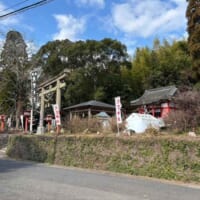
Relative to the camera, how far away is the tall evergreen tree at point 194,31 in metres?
19.8

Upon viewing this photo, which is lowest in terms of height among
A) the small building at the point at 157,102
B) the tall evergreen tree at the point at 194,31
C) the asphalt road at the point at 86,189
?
the asphalt road at the point at 86,189

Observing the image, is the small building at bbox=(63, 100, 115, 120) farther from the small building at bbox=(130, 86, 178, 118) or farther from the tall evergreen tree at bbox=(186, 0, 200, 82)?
the tall evergreen tree at bbox=(186, 0, 200, 82)

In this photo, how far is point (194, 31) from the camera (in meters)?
20.1

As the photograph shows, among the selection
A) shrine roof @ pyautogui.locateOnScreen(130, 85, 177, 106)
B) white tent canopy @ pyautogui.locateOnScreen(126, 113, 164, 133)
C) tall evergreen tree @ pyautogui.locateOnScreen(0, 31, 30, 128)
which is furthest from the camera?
tall evergreen tree @ pyautogui.locateOnScreen(0, 31, 30, 128)

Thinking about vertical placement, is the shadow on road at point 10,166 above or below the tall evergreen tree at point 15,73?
below

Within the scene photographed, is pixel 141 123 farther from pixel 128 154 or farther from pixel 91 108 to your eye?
pixel 91 108

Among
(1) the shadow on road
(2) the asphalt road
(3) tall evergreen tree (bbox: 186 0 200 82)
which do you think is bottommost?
(2) the asphalt road

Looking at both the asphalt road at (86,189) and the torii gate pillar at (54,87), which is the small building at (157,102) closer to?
the torii gate pillar at (54,87)

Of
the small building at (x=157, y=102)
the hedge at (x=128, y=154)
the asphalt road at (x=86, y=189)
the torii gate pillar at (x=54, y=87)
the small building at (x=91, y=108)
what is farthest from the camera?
the small building at (x=91, y=108)

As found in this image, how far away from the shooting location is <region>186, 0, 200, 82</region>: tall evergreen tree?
19828 mm

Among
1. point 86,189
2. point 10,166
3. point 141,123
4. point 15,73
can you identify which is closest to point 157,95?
point 141,123

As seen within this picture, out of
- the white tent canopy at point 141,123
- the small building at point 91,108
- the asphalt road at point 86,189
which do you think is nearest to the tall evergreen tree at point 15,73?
the small building at point 91,108

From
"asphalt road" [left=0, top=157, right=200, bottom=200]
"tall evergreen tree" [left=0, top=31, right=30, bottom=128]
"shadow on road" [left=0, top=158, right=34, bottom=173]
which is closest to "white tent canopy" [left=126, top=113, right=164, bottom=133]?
"shadow on road" [left=0, top=158, right=34, bottom=173]

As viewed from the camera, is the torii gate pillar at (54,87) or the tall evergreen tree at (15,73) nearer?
the torii gate pillar at (54,87)
